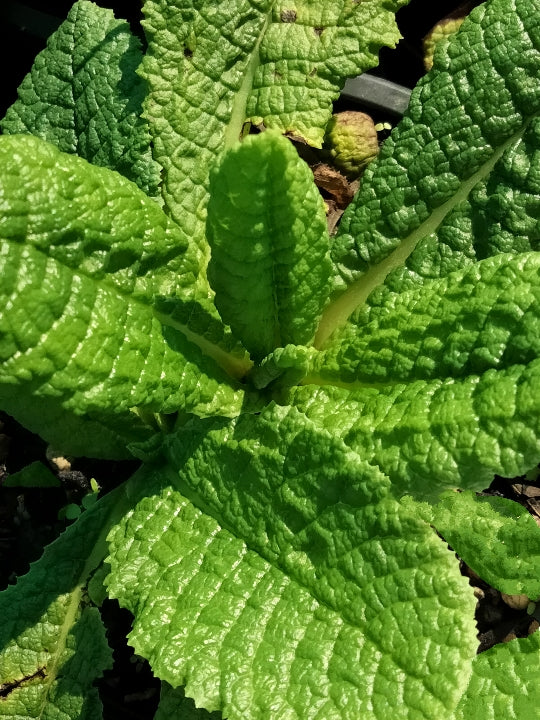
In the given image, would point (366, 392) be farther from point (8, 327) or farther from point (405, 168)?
point (8, 327)

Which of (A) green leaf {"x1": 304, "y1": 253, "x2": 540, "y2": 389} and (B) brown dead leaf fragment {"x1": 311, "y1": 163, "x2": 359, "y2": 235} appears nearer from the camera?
(A) green leaf {"x1": 304, "y1": 253, "x2": 540, "y2": 389}

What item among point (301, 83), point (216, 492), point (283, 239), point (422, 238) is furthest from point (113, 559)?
point (301, 83)

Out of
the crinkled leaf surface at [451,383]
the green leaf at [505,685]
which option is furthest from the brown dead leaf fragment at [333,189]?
the green leaf at [505,685]

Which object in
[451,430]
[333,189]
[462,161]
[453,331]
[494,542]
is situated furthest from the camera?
[333,189]

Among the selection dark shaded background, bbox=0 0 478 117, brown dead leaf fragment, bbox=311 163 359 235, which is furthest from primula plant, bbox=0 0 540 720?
dark shaded background, bbox=0 0 478 117

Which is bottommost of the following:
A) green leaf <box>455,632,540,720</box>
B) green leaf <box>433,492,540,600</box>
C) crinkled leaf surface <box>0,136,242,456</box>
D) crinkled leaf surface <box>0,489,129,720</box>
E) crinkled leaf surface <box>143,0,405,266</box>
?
crinkled leaf surface <box>0,489,129,720</box>

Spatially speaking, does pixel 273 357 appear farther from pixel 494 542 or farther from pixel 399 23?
pixel 399 23

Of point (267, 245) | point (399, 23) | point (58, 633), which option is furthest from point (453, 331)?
point (399, 23)

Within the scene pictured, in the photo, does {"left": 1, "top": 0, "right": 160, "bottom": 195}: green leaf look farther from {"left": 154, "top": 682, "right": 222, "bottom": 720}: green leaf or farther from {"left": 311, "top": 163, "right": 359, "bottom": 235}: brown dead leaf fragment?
{"left": 154, "top": 682, "right": 222, "bottom": 720}: green leaf
